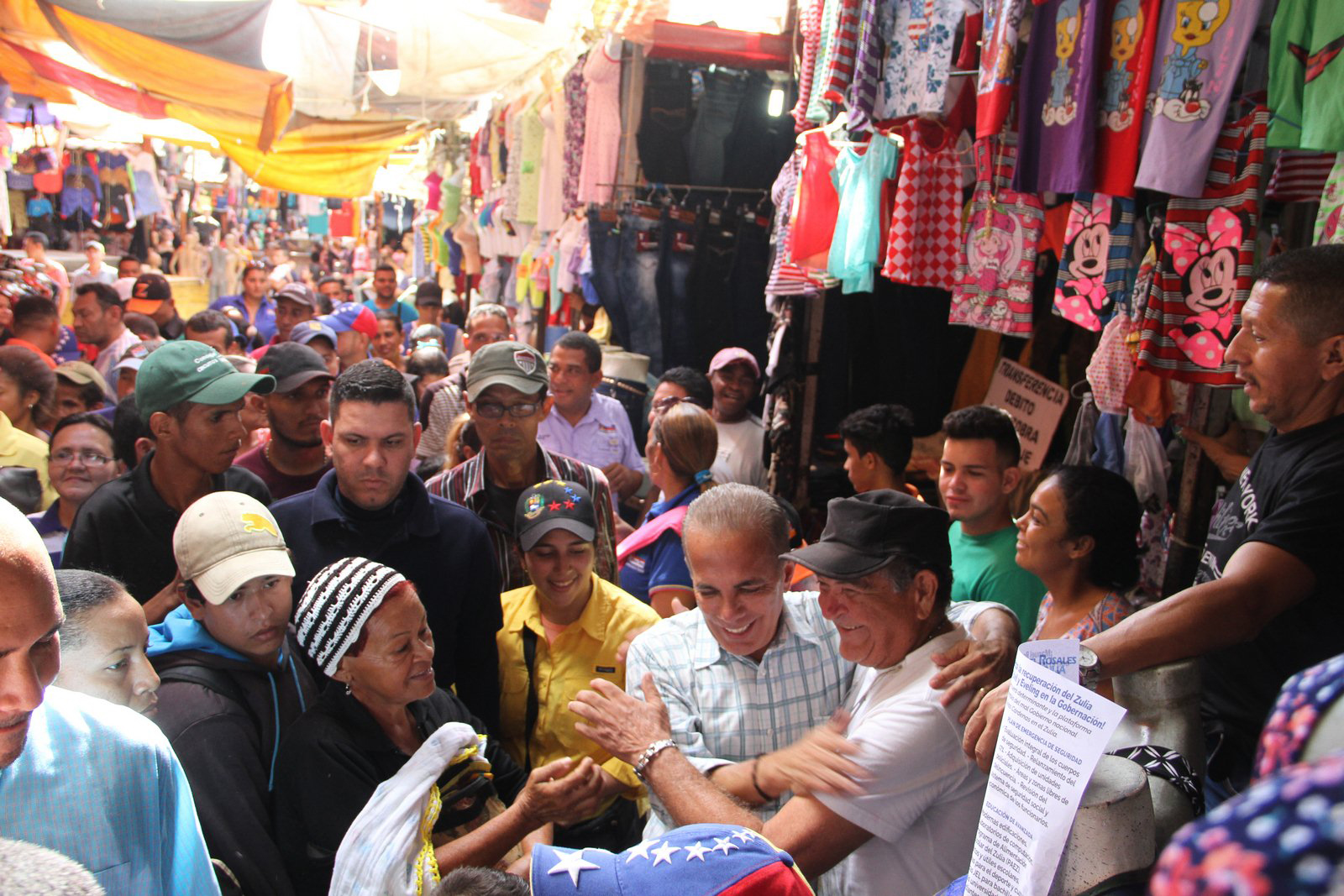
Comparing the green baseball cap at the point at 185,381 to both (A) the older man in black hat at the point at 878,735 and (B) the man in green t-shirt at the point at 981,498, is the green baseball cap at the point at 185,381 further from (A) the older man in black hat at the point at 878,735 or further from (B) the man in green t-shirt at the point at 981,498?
(B) the man in green t-shirt at the point at 981,498

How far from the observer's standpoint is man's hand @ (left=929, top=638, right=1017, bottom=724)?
180 centimetres

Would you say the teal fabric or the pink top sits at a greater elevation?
the pink top

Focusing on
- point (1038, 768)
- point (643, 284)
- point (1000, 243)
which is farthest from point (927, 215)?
point (1038, 768)

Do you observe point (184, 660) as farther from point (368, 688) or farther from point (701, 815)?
point (701, 815)

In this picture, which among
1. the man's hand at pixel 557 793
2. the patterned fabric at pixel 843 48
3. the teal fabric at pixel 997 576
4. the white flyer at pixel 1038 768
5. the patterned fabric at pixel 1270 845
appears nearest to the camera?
the patterned fabric at pixel 1270 845

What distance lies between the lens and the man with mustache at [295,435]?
12.0ft

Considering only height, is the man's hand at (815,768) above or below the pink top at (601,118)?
below

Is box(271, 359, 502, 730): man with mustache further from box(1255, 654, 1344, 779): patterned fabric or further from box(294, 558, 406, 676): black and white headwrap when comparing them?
box(1255, 654, 1344, 779): patterned fabric

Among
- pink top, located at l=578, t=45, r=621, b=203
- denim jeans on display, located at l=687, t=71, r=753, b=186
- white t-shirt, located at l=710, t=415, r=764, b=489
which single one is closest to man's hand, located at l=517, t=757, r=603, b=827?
white t-shirt, located at l=710, t=415, r=764, b=489

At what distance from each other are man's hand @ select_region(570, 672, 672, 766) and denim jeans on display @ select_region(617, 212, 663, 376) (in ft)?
17.6

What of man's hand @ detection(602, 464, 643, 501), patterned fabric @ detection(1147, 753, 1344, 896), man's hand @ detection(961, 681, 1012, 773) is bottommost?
man's hand @ detection(602, 464, 643, 501)

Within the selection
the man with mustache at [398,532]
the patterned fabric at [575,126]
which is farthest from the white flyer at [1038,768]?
the patterned fabric at [575,126]

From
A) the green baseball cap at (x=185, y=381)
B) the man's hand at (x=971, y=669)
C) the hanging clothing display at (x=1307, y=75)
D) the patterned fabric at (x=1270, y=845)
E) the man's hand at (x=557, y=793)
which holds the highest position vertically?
the hanging clothing display at (x=1307, y=75)

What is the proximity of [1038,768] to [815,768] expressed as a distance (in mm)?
778
